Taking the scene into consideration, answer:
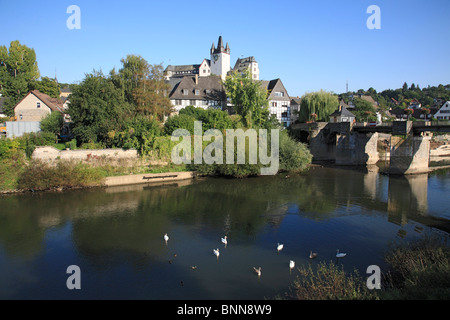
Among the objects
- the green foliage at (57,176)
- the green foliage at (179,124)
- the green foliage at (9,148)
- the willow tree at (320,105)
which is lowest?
the green foliage at (57,176)

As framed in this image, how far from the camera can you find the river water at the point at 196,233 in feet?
42.5

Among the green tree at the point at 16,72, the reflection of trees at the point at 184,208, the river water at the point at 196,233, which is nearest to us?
the river water at the point at 196,233

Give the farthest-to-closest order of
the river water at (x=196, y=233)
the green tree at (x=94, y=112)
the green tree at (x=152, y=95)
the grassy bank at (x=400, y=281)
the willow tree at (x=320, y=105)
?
the willow tree at (x=320, y=105) < the green tree at (x=152, y=95) < the green tree at (x=94, y=112) < the river water at (x=196, y=233) < the grassy bank at (x=400, y=281)

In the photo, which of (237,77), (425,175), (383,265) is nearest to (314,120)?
(237,77)

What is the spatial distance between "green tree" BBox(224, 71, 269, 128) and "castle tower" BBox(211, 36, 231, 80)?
4888 centimetres

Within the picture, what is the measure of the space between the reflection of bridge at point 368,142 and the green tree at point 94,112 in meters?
28.9

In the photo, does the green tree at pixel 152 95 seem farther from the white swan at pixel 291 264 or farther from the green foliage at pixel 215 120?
the white swan at pixel 291 264

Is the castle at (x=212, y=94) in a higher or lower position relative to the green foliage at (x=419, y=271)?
higher

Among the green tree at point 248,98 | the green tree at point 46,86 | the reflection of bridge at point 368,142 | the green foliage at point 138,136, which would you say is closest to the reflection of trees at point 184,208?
the reflection of bridge at point 368,142

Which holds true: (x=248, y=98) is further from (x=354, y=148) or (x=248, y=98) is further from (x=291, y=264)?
(x=291, y=264)

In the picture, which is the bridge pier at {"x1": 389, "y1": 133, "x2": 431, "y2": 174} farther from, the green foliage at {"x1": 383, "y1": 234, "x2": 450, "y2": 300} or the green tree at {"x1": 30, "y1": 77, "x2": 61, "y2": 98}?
the green tree at {"x1": 30, "y1": 77, "x2": 61, "y2": 98}

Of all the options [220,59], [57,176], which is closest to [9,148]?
[57,176]

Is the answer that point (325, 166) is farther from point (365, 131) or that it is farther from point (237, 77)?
point (237, 77)

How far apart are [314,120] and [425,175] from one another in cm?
1966
